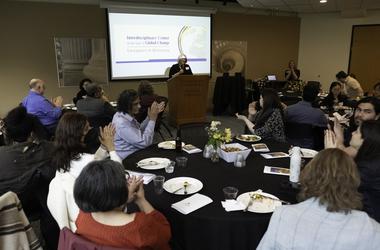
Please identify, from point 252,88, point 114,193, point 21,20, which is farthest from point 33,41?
point 114,193

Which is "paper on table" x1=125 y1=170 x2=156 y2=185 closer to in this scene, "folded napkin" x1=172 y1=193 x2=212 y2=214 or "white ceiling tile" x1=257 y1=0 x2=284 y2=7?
"folded napkin" x1=172 y1=193 x2=212 y2=214

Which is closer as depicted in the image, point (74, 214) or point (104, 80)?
→ point (74, 214)

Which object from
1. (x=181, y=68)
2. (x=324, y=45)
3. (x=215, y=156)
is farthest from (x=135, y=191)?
(x=324, y=45)

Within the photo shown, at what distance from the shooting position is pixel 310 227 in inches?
52.7

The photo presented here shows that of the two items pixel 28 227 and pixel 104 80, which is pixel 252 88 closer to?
pixel 104 80

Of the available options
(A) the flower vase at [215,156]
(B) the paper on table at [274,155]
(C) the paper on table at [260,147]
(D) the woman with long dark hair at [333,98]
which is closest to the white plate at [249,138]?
(C) the paper on table at [260,147]

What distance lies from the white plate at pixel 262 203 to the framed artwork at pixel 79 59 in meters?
6.13

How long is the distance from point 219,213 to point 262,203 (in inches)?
10.8

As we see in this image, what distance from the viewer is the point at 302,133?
3.46 metres

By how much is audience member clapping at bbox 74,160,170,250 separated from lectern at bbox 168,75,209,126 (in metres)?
5.03

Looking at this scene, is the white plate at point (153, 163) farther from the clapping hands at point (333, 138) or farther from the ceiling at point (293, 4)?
the ceiling at point (293, 4)

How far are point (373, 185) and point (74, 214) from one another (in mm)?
1874

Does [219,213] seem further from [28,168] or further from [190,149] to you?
[28,168]

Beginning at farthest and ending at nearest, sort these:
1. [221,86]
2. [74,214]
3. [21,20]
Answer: [221,86] < [21,20] < [74,214]
